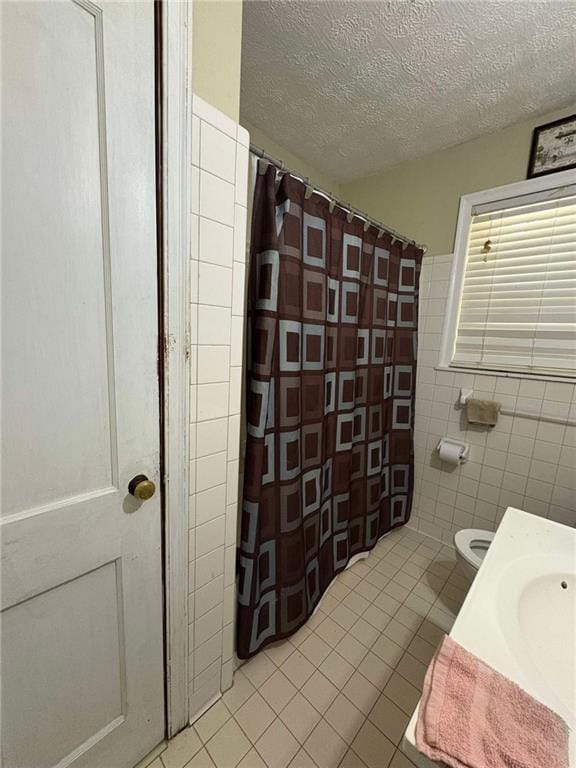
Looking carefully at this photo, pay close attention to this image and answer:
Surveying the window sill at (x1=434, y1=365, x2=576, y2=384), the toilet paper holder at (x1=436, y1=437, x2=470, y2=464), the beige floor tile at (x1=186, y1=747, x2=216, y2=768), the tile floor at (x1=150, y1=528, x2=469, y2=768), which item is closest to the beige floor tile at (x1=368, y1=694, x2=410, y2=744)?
the tile floor at (x1=150, y1=528, x2=469, y2=768)

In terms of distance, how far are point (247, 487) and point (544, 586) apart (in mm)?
929

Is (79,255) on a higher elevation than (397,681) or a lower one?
higher

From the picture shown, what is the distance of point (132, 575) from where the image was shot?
2.65 ft

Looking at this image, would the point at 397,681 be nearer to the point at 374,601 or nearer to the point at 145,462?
the point at 374,601

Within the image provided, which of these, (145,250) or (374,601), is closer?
(145,250)

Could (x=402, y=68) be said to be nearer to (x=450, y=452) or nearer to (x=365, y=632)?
(x=450, y=452)

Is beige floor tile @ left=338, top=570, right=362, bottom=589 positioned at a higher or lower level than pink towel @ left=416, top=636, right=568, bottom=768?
lower

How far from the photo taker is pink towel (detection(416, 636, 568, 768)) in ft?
1.51

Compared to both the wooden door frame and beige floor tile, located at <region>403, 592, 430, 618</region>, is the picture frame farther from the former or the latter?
beige floor tile, located at <region>403, 592, 430, 618</region>

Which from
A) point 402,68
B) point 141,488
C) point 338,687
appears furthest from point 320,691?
point 402,68

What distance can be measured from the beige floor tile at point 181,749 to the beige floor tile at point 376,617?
0.84 m

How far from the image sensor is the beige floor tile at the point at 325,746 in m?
0.98

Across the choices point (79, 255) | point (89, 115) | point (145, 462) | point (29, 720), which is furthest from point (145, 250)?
point (29, 720)

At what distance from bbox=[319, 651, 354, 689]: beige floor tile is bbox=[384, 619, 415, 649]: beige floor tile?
0.85ft
